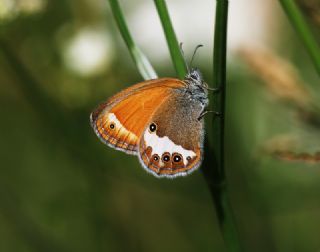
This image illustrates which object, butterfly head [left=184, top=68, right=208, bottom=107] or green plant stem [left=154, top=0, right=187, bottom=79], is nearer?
green plant stem [left=154, top=0, right=187, bottom=79]

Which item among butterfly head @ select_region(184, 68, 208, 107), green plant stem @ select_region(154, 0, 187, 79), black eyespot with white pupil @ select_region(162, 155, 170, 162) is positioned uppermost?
green plant stem @ select_region(154, 0, 187, 79)

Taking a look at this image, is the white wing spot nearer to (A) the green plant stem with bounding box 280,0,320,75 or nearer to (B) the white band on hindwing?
(B) the white band on hindwing

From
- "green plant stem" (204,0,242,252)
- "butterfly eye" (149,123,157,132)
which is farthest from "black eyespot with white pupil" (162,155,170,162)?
"green plant stem" (204,0,242,252)

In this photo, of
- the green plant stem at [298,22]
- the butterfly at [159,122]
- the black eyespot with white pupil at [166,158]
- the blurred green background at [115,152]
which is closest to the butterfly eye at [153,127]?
the butterfly at [159,122]

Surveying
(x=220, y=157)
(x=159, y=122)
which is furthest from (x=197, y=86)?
(x=220, y=157)

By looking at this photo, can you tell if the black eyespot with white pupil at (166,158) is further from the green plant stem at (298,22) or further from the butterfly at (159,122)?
the green plant stem at (298,22)

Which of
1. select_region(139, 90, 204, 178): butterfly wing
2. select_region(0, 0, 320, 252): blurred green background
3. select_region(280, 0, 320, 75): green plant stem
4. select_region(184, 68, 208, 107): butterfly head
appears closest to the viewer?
select_region(280, 0, 320, 75): green plant stem

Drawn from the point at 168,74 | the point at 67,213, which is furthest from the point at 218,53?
the point at 168,74
